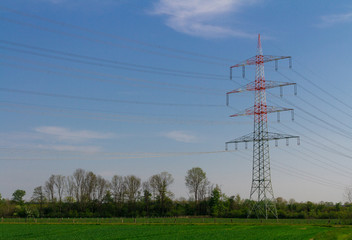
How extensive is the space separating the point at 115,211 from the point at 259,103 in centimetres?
7700

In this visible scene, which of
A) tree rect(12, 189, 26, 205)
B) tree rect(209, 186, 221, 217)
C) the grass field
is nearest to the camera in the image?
the grass field

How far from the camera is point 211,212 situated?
11188 centimetres

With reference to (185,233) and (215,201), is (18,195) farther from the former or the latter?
(185,233)

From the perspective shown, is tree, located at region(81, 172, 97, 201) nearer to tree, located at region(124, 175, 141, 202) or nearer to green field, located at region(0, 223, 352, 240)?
tree, located at region(124, 175, 141, 202)

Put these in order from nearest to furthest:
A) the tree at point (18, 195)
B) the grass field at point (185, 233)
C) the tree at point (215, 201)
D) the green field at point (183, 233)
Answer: the grass field at point (185, 233), the green field at point (183, 233), the tree at point (215, 201), the tree at point (18, 195)

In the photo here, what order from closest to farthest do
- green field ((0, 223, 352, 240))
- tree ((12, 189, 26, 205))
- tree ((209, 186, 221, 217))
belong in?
1. green field ((0, 223, 352, 240))
2. tree ((209, 186, 221, 217))
3. tree ((12, 189, 26, 205))

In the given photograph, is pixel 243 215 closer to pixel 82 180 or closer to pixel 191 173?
pixel 191 173

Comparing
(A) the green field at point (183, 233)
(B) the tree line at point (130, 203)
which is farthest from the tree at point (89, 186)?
(A) the green field at point (183, 233)

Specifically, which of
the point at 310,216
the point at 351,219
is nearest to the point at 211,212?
the point at 310,216

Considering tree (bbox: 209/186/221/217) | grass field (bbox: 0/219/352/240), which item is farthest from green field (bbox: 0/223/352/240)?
tree (bbox: 209/186/221/217)

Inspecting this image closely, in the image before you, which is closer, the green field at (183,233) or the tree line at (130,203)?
the green field at (183,233)

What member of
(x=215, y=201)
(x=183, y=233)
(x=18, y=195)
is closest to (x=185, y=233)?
(x=183, y=233)

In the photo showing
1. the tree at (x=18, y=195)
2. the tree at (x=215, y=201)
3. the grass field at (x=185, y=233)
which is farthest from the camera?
the tree at (x=18, y=195)

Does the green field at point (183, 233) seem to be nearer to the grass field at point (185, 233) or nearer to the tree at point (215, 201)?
the grass field at point (185, 233)
